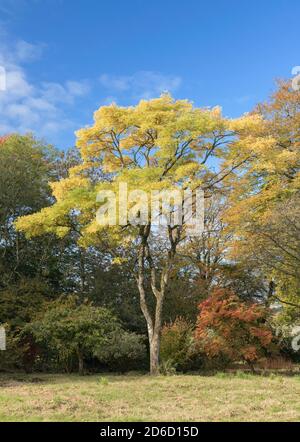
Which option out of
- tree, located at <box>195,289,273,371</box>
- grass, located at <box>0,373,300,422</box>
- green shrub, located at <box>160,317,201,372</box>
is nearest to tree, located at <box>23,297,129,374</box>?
green shrub, located at <box>160,317,201,372</box>

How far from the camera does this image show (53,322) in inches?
537

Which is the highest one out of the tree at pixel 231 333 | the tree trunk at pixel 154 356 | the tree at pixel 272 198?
the tree at pixel 272 198

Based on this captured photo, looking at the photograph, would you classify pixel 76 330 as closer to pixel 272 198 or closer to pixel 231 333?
pixel 231 333

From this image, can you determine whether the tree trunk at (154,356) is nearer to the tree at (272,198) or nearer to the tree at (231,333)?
the tree at (231,333)

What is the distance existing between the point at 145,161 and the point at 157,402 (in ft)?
32.9

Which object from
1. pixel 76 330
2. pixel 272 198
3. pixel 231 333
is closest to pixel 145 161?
pixel 272 198

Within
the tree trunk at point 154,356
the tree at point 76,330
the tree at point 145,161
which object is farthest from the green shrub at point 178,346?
the tree at point 76,330

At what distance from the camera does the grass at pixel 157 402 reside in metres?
6.49

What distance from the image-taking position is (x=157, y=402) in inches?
307

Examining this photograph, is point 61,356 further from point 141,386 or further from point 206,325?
point 141,386

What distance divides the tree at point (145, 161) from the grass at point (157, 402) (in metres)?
4.86

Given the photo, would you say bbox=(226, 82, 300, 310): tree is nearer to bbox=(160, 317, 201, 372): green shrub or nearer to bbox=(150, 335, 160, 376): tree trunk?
bbox=(160, 317, 201, 372): green shrub
